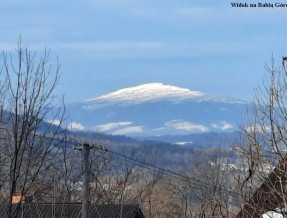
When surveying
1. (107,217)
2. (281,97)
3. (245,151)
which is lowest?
(107,217)

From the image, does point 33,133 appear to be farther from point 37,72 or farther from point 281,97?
point 281,97

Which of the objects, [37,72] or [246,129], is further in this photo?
[246,129]

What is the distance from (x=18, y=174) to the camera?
1110 centimetres

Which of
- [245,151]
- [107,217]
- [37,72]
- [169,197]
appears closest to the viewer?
[37,72]

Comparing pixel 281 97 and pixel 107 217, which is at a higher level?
pixel 281 97

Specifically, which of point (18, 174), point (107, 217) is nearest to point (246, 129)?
point (18, 174)

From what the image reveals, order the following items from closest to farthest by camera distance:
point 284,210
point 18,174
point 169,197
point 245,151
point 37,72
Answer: point 18,174
point 37,72
point 284,210
point 245,151
point 169,197

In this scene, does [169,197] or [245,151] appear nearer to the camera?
[245,151]

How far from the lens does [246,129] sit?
1562 centimetres

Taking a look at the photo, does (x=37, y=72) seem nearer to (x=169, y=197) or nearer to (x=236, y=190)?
(x=236, y=190)

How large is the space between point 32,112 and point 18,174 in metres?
1.17

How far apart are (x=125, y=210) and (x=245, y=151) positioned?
38.6 feet

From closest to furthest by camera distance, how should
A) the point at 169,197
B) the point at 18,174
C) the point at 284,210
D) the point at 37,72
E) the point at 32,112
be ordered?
the point at 18,174, the point at 32,112, the point at 37,72, the point at 284,210, the point at 169,197

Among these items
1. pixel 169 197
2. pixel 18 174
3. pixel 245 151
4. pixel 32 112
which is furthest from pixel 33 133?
pixel 169 197
